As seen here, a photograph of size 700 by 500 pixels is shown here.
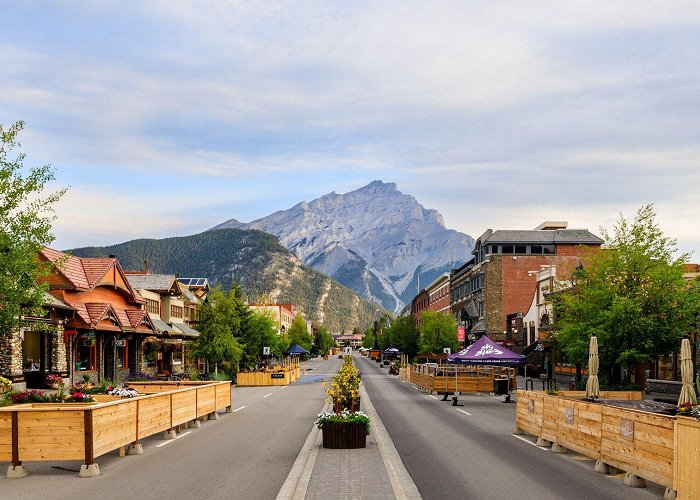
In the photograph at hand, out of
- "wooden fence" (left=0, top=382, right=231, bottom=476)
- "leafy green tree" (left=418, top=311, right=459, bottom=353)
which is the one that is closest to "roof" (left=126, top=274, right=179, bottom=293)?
"leafy green tree" (left=418, top=311, right=459, bottom=353)

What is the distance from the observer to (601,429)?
16.9 meters

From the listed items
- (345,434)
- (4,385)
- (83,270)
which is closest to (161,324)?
(83,270)

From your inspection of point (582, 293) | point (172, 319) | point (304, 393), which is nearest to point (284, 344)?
point (172, 319)

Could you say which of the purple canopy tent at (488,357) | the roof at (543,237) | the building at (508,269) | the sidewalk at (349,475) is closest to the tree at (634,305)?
the purple canopy tent at (488,357)

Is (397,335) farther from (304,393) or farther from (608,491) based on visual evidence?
(608,491)

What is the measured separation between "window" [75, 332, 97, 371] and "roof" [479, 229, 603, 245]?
54219 millimetres

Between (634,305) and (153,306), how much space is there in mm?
44717

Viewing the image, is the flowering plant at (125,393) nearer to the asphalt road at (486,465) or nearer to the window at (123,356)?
the asphalt road at (486,465)

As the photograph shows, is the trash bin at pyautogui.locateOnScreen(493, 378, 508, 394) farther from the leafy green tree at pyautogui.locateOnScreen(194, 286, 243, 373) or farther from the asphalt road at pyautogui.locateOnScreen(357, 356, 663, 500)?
the leafy green tree at pyautogui.locateOnScreen(194, 286, 243, 373)

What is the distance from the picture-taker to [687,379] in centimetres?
1920

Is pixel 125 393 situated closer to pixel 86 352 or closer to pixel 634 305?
pixel 634 305

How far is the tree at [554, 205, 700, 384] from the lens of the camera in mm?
31906

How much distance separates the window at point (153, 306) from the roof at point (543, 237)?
1604 inches

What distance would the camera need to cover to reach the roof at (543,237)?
92438 mm
